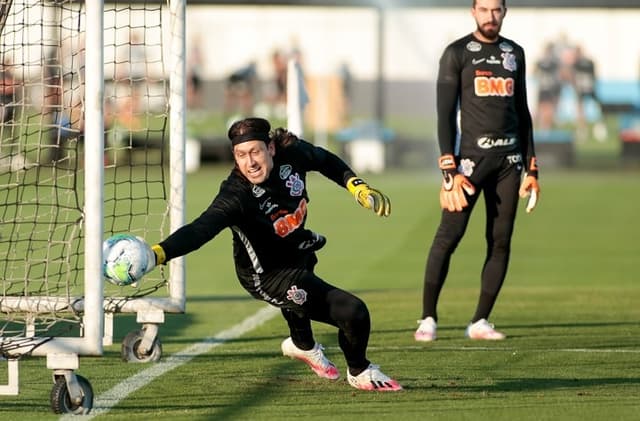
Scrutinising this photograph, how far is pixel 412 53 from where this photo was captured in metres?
30.8

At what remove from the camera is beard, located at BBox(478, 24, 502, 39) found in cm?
946

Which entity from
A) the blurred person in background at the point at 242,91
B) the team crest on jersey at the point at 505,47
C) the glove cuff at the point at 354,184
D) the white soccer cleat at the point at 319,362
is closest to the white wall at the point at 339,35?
the blurred person in background at the point at 242,91

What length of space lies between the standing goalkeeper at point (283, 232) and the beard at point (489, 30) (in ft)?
7.30

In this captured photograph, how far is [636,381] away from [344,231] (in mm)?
10316

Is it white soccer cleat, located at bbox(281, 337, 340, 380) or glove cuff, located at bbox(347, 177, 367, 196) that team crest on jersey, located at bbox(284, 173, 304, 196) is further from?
white soccer cleat, located at bbox(281, 337, 340, 380)

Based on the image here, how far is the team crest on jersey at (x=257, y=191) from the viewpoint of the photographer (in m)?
7.20

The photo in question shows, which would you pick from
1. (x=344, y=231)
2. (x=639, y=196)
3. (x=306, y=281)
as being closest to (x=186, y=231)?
(x=306, y=281)

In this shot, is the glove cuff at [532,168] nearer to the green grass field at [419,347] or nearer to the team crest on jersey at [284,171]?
the green grass field at [419,347]

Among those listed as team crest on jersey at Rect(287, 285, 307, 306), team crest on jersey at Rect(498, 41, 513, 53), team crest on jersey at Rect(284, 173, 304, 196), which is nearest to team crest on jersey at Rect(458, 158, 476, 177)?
team crest on jersey at Rect(498, 41, 513, 53)

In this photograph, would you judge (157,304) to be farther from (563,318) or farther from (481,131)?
(563,318)

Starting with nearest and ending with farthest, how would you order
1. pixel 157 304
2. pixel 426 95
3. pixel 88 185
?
pixel 88 185
pixel 157 304
pixel 426 95

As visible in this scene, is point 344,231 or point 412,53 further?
point 412,53

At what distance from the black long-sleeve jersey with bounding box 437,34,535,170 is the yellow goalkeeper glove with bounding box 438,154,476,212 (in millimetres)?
101

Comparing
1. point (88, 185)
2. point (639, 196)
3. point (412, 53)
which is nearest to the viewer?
point (88, 185)
